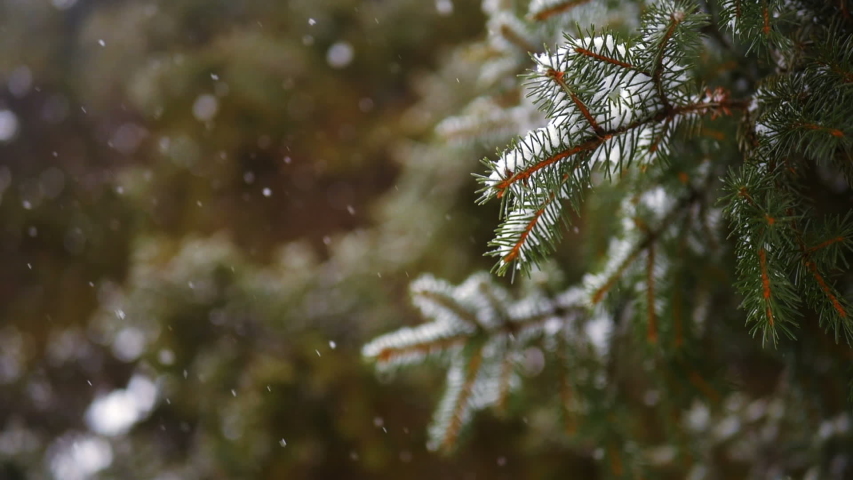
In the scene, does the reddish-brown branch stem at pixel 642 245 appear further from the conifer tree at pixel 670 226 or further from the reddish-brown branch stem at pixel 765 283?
the reddish-brown branch stem at pixel 765 283

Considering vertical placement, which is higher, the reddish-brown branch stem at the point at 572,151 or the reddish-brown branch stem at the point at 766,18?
the reddish-brown branch stem at the point at 766,18

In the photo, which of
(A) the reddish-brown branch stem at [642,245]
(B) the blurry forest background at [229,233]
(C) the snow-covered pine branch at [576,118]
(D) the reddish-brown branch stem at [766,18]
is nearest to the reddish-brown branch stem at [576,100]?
(C) the snow-covered pine branch at [576,118]

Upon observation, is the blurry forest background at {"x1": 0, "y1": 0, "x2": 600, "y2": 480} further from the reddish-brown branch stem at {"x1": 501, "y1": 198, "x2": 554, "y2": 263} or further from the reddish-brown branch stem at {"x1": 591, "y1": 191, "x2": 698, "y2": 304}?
the reddish-brown branch stem at {"x1": 501, "y1": 198, "x2": 554, "y2": 263}

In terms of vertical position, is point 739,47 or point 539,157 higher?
point 739,47

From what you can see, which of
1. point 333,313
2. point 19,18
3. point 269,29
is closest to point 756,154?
point 333,313

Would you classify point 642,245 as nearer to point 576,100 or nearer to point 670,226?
point 670,226

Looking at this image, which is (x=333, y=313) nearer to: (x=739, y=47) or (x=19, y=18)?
(x=739, y=47)
